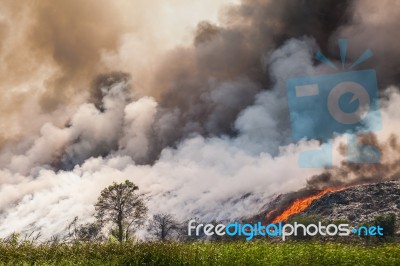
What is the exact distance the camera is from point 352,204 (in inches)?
3718

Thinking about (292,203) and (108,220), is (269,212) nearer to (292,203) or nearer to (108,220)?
(292,203)

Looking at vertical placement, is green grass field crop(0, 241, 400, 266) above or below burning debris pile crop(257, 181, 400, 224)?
below

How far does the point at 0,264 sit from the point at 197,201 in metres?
119

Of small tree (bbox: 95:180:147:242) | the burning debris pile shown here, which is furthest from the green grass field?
the burning debris pile

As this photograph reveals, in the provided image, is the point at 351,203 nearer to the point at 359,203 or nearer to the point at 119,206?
the point at 359,203

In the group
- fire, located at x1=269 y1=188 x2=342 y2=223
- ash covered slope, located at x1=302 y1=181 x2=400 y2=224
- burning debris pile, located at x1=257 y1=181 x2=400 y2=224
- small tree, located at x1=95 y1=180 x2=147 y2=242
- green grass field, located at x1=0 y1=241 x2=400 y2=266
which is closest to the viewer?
green grass field, located at x1=0 y1=241 x2=400 y2=266

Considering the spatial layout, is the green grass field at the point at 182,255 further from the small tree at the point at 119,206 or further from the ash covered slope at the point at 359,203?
the ash covered slope at the point at 359,203

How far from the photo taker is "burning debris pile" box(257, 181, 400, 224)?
A: 90.1 metres

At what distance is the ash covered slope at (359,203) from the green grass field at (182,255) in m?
71.8

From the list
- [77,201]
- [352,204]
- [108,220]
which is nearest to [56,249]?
[108,220]

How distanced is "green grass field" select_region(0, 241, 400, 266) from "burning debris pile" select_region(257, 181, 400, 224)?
235 feet

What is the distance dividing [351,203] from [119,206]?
5355 cm

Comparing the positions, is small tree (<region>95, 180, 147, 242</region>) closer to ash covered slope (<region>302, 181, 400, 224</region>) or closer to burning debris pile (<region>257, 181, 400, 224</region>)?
burning debris pile (<region>257, 181, 400, 224</region>)

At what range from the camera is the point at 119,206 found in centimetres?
6316
